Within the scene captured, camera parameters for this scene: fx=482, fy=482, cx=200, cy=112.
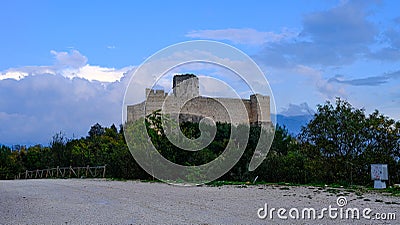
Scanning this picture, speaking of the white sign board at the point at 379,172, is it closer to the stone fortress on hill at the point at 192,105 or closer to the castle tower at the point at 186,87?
the stone fortress on hill at the point at 192,105

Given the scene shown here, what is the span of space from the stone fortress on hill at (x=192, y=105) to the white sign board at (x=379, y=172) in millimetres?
13843

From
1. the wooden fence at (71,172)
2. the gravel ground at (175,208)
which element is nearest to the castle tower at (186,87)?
the wooden fence at (71,172)

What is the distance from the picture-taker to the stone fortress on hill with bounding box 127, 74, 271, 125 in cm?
2853

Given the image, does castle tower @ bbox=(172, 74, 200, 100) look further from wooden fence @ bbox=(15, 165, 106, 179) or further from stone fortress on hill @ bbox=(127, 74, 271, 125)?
wooden fence @ bbox=(15, 165, 106, 179)

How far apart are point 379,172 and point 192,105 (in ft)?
67.3

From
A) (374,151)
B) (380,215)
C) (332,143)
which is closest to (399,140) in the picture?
(374,151)

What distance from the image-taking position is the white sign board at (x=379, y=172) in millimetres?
12086

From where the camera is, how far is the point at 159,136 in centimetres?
1975

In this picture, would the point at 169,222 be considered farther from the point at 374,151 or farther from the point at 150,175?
the point at 150,175

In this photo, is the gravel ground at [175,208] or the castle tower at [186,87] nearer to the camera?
the gravel ground at [175,208]

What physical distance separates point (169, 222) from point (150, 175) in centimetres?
1267

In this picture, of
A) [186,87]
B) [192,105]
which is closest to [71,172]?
[192,105]

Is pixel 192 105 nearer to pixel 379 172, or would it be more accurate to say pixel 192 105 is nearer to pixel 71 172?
pixel 71 172

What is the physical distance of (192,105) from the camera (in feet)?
105
